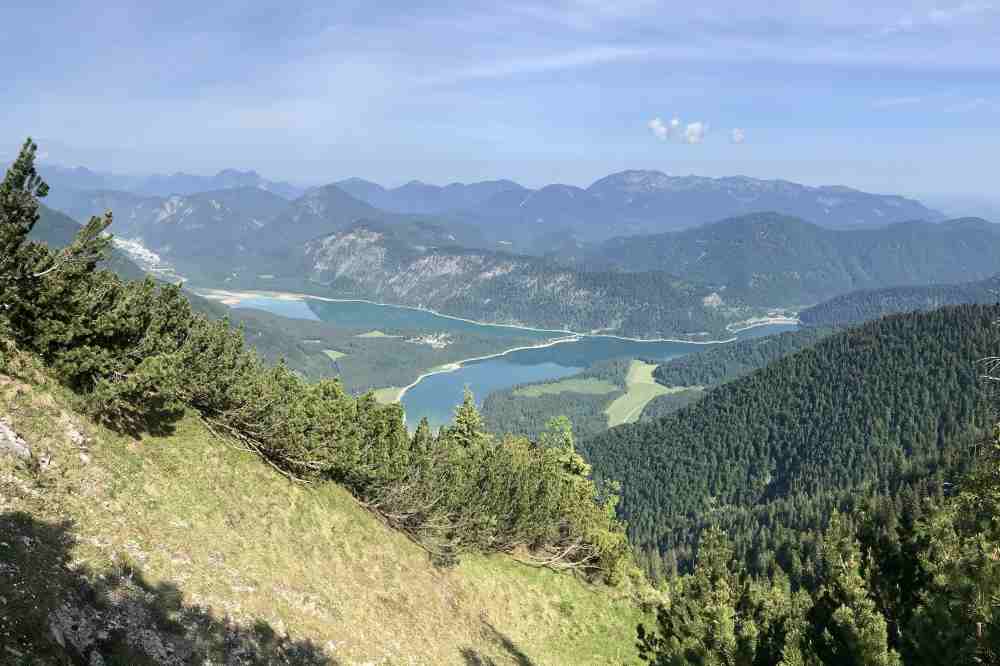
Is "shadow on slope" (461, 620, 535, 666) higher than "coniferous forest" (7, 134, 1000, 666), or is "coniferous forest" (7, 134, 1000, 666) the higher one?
"coniferous forest" (7, 134, 1000, 666)

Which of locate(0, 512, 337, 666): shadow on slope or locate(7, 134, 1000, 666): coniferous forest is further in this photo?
locate(7, 134, 1000, 666): coniferous forest

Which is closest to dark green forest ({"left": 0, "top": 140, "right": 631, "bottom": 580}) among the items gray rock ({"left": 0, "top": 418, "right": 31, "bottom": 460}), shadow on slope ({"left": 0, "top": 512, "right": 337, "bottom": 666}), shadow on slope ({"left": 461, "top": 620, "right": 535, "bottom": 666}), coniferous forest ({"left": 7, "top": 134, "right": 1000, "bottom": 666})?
coniferous forest ({"left": 7, "top": 134, "right": 1000, "bottom": 666})

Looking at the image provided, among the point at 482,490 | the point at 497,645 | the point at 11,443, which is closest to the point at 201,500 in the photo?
the point at 11,443

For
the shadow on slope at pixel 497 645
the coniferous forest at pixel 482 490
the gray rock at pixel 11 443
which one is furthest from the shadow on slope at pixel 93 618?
the shadow on slope at pixel 497 645

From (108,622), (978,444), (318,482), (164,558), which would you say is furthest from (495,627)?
(978,444)

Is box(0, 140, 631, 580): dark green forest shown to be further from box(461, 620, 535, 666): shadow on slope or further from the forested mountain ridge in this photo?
box(461, 620, 535, 666): shadow on slope

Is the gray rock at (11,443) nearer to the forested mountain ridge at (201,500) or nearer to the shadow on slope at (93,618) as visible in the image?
the forested mountain ridge at (201,500)
